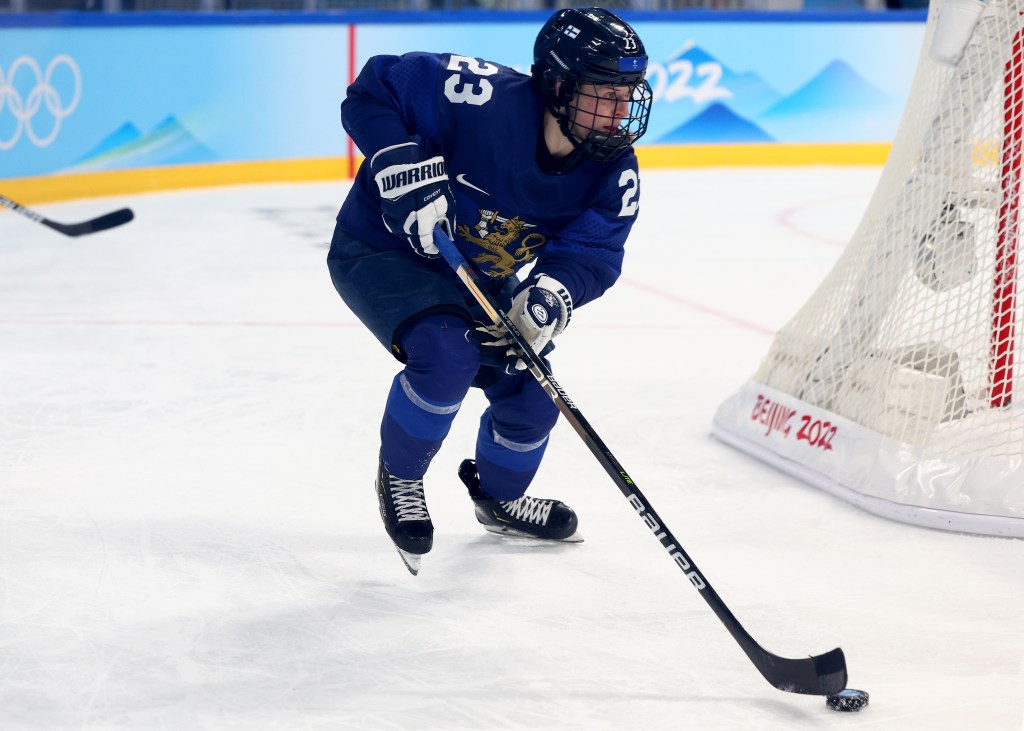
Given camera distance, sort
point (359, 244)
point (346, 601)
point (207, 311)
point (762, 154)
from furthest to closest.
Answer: point (762, 154), point (207, 311), point (359, 244), point (346, 601)

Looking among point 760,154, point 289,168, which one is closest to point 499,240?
point 289,168

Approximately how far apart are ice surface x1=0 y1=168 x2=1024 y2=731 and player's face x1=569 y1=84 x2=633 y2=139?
2.49 feet

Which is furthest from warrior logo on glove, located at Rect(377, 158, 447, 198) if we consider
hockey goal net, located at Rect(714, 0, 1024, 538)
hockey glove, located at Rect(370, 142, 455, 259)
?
hockey goal net, located at Rect(714, 0, 1024, 538)

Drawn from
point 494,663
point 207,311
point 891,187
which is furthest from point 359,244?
point 207,311

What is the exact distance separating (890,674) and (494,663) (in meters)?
0.57

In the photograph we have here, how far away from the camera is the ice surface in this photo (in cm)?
173

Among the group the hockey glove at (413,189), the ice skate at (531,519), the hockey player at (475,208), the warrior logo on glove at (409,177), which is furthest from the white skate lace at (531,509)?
the warrior logo on glove at (409,177)

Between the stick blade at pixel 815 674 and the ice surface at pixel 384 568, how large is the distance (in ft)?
0.12

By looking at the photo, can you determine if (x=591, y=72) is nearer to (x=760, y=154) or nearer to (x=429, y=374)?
(x=429, y=374)

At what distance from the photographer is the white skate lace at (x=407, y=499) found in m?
2.15

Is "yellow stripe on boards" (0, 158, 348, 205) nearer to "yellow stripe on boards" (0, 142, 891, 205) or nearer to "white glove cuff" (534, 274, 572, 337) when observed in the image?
"yellow stripe on boards" (0, 142, 891, 205)

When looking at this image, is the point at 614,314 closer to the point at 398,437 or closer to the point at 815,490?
the point at 815,490

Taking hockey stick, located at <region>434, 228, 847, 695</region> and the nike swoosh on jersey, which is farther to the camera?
the nike swoosh on jersey

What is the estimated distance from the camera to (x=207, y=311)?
4273mm
